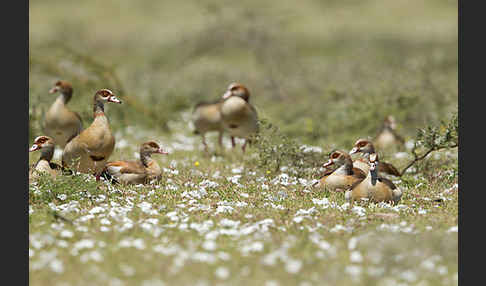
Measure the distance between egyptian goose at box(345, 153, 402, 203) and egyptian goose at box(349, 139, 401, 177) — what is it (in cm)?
101

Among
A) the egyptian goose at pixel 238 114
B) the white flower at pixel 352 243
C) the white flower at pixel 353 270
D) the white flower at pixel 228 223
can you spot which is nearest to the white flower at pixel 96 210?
the white flower at pixel 228 223

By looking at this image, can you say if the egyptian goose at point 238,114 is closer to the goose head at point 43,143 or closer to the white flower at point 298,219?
the goose head at point 43,143

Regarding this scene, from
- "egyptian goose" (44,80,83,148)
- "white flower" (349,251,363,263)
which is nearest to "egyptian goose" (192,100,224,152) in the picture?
"egyptian goose" (44,80,83,148)

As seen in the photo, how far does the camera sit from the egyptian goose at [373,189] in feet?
32.7

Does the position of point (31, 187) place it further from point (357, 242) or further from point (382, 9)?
point (382, 9)

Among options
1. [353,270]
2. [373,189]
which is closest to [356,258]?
[353,270]

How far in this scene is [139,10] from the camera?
57.7 meters

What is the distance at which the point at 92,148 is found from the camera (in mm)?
11000

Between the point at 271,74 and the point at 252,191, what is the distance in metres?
16.0

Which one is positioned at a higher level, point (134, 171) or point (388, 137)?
point (388, 137)

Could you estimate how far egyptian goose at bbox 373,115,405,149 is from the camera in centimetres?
1652

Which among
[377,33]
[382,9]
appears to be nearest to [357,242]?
[377,33]

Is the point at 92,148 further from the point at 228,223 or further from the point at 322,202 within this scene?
the point at 322,202

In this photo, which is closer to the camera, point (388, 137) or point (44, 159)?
point (44, 159)
